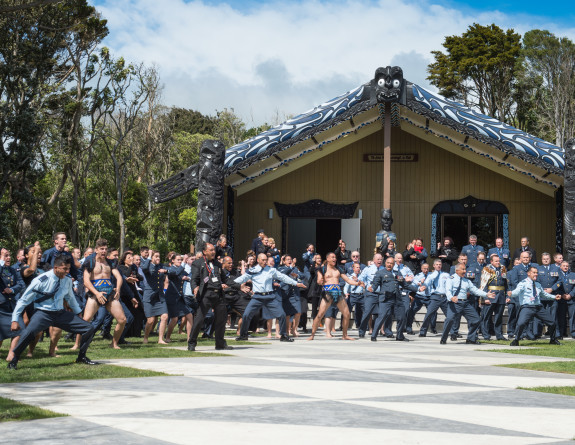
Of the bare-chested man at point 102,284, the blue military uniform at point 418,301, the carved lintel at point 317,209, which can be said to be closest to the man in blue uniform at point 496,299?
the blue military uniform at point 418,301

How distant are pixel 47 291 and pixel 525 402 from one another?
20.2ft

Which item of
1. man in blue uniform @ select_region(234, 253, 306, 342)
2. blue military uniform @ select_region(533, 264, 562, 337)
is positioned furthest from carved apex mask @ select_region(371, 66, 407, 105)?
man in blue uniform @ select_region(234, 253, 306, 342)

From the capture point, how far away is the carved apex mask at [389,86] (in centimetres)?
2419

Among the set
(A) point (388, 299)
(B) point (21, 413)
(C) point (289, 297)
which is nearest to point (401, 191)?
(A) point (388, 299)

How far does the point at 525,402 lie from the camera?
343 inches

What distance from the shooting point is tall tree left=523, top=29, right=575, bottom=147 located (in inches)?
1682

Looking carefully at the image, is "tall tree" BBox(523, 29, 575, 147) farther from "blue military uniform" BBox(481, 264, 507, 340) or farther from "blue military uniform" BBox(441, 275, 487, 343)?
"blue military uniform" BBox(441, 275, 487, 343)

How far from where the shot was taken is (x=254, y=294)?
16.4 m

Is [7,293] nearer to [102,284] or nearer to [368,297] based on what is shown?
[102,284]

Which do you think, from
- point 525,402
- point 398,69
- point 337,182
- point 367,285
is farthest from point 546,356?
point 337,182

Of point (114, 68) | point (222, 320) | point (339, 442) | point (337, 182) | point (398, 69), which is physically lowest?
point (339, 442)

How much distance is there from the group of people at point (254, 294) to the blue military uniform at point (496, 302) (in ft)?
0.08

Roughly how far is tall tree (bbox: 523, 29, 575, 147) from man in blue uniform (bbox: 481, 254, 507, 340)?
25826 millimetres

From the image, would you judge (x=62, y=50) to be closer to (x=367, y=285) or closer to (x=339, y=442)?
(x=367, y=285)
